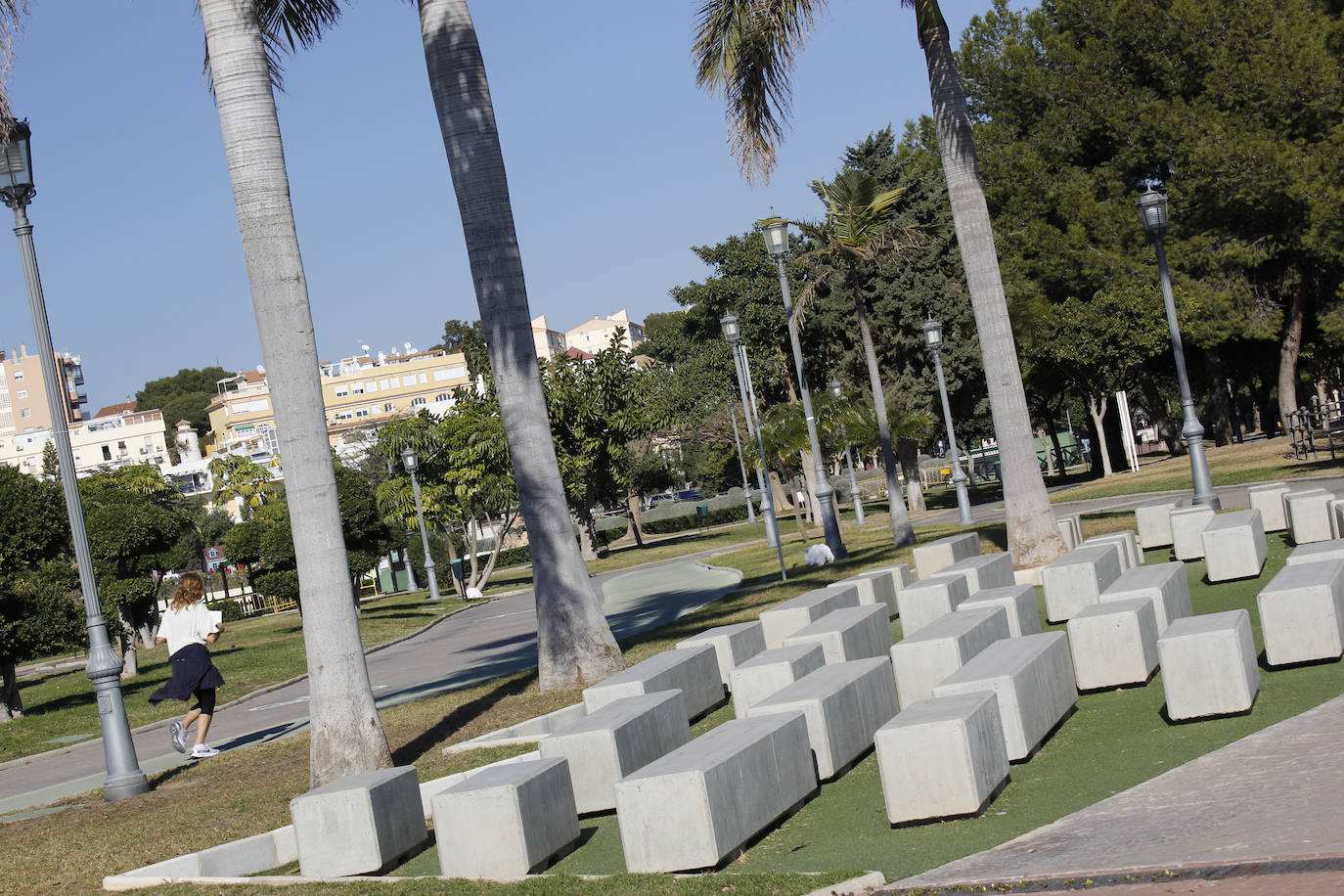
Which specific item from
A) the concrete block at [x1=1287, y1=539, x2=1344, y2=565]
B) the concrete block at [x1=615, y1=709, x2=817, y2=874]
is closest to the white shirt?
the concrete block at [x1=615, y1=709, x2=817, y2=874]

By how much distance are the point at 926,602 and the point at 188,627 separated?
6.81 m

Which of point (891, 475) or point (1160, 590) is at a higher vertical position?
point (891, 475)

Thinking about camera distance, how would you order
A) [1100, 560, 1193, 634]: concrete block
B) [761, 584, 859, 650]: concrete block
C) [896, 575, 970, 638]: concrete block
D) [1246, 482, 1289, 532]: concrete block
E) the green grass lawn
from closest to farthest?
[1100, 560, 1193, 634]: concrete block < [896, 575, 970, 638]: concrete block < [761, 584, 859, 650]: concrete block < [1246, 482, 1289, 532]: concrete block < the green grass lawn

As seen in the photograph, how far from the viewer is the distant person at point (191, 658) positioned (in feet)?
37.9

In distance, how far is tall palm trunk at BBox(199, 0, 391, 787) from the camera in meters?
9.23

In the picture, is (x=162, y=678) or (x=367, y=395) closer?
(x=162, y=678)

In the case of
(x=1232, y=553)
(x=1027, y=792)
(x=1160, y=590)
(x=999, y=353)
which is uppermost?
(x=999, y=353)

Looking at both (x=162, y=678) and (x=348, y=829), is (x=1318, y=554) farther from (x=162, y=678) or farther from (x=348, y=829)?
(x=162, y=678)

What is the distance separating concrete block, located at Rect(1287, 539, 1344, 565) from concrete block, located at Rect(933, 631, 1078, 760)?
7.93ft

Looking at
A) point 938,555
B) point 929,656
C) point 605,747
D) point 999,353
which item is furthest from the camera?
point 938,555

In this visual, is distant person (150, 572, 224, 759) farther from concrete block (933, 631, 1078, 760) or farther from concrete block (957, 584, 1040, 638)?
concrete block (933, 631, 1078, 760)

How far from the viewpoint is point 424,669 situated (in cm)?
1895

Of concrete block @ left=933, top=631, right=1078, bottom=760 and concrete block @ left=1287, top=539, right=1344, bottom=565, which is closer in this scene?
concrete block @ left=933, top=631, right=1078, bottom=760

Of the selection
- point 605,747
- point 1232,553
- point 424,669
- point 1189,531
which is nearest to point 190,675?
point 605,747
